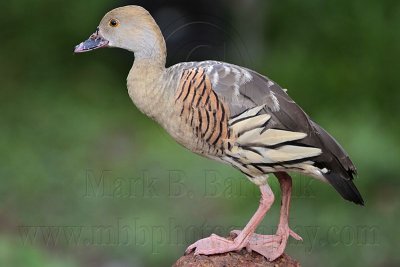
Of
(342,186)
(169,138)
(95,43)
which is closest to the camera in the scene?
(342,186)

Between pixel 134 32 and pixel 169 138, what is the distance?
14.7ft

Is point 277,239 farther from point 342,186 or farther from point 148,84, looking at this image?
point 148,84

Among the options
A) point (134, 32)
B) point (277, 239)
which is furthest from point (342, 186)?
point (134, 32)

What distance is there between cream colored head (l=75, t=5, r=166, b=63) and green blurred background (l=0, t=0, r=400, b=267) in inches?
47.1

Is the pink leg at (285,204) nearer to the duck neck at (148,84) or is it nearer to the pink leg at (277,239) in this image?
the pink leg at (277,239)

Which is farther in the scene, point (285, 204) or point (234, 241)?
point (285, 204)

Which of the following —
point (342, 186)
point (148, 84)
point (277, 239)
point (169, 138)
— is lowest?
point (169, 138)

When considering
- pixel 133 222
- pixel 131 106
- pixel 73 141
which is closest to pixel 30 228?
pixel 133 222

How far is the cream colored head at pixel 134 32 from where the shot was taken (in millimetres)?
5340

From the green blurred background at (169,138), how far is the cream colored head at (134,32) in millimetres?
1197

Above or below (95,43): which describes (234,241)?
below

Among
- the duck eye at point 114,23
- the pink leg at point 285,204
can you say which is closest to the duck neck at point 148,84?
the duck eye at point 114,23

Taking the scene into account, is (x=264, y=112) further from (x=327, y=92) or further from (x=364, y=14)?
(x=364, y=14)

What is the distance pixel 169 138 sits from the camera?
9.79m
